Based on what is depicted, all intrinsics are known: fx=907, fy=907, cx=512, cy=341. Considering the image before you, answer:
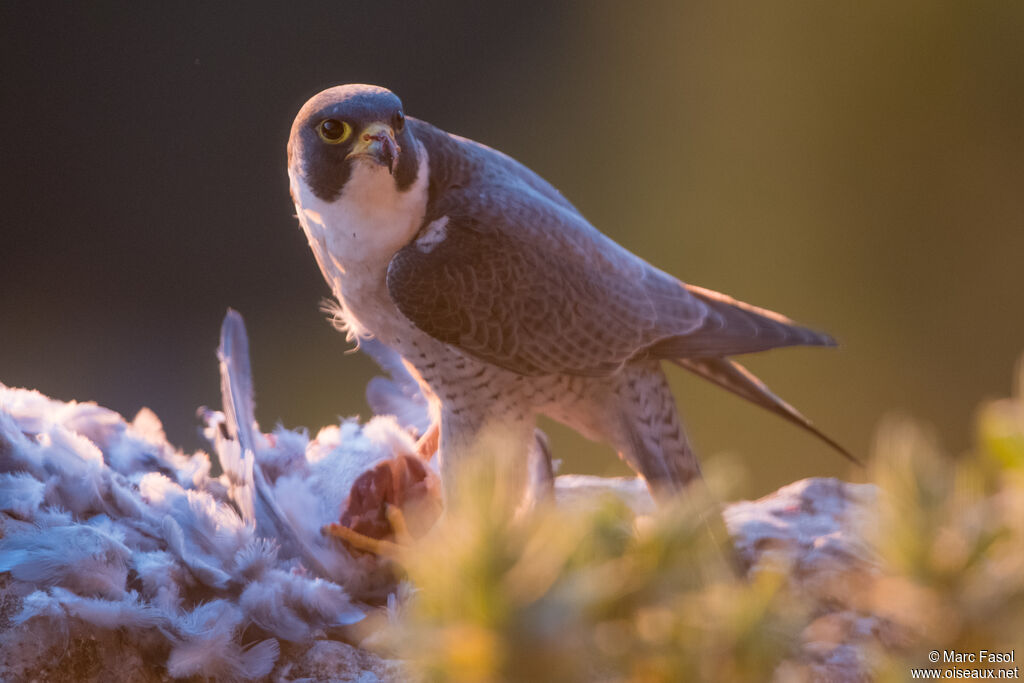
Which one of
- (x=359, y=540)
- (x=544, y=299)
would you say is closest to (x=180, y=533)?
(x=359, y=540)

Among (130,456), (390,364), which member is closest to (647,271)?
(390,364)

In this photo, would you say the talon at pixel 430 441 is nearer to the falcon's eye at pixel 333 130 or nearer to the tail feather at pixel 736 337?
the tail feather at pixel 736 337

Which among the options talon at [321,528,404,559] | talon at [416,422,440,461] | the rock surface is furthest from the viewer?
talon at [416,422,440,461]

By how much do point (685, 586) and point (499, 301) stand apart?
1016mm

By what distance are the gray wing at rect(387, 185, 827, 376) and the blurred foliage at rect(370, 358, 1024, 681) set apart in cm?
98

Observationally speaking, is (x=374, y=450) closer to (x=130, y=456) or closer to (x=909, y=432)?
(x=130, y=456)

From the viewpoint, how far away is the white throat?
1128 mm

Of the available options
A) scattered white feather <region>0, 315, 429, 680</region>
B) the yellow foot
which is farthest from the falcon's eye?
the yellow foot

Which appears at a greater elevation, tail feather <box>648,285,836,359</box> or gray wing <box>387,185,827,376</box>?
gray wing <box>387,185,827,376</box>

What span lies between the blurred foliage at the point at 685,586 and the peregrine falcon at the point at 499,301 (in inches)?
36.3

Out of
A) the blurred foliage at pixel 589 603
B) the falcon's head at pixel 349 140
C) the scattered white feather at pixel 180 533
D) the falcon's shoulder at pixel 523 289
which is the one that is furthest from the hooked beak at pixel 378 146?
the blurred foliage at pixel 589 603

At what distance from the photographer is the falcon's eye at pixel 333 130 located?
107cm

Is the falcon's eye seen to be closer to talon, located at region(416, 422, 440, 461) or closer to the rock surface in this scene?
the rock surface

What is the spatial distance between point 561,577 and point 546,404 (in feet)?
3.77
